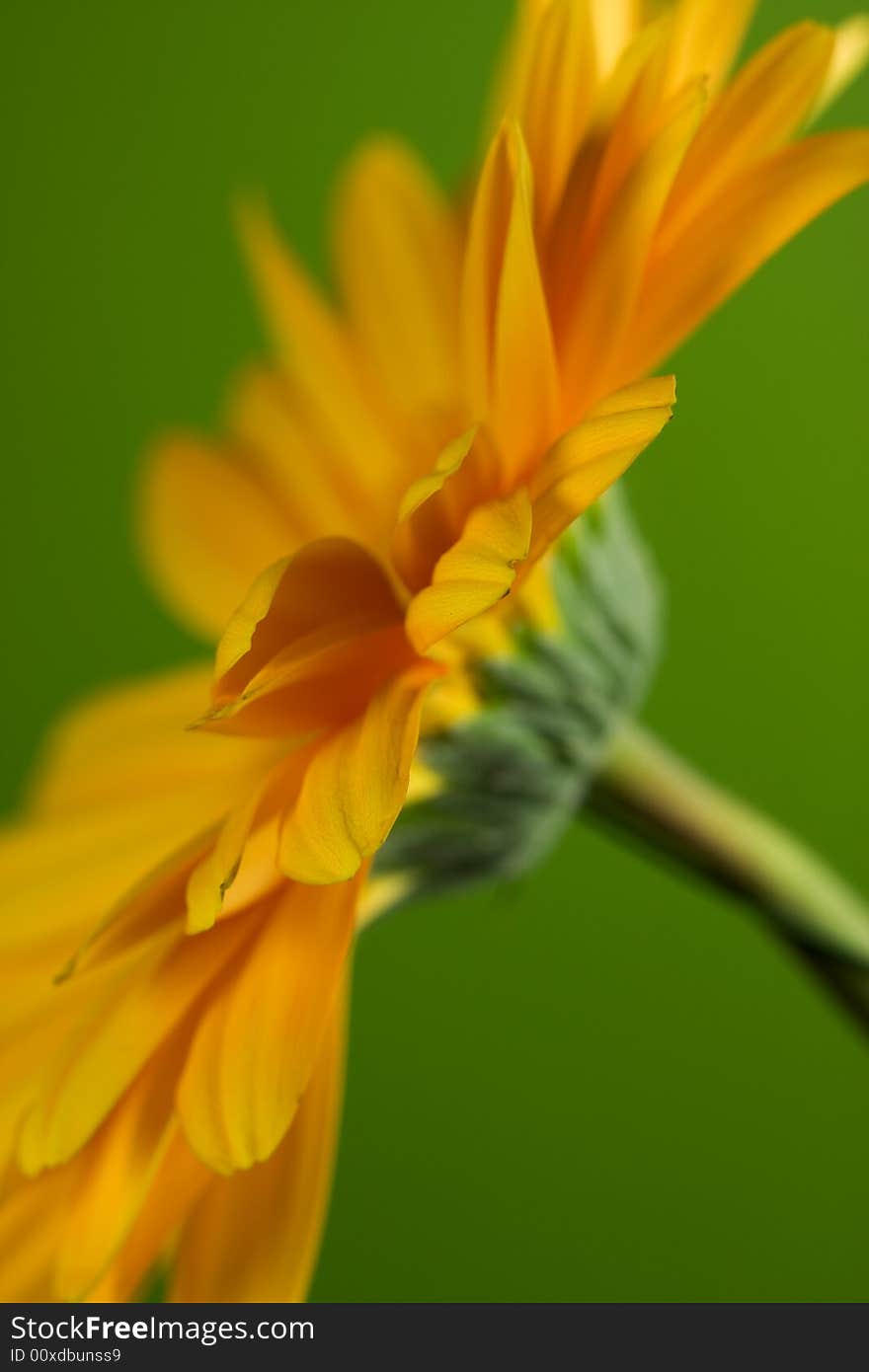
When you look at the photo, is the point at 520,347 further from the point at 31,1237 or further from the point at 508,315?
the point at 31,1237

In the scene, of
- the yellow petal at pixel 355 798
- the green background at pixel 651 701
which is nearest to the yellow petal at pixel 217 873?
the yellow petal at pixel 355 798

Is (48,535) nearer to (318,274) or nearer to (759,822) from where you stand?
(318,274)

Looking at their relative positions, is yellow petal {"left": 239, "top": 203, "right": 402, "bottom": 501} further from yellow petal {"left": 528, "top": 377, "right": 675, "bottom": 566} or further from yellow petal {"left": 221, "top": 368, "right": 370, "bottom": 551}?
yellow petal {"left": 528, "top": 377, "right": 675, "bottom": 566}

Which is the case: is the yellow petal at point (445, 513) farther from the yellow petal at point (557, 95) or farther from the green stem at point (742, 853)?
the green stem at point (742, 853)

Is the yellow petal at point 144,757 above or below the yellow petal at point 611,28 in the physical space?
below

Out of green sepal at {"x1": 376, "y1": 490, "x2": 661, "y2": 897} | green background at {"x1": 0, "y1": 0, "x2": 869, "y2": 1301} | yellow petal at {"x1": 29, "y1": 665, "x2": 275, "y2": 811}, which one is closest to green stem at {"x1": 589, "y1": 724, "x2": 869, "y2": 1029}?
green sepal at {"x1": 376, "y1": 490, "x2": 661, "y2": 897}

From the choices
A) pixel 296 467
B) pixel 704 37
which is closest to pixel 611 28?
pixel 704 37

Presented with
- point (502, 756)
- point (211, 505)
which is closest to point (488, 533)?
point (502, 756)
